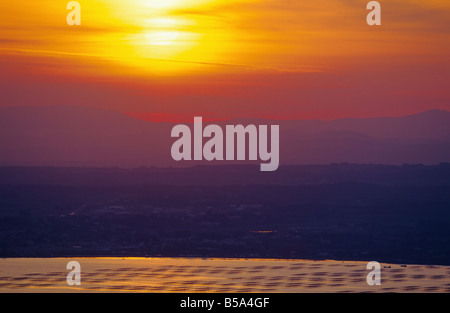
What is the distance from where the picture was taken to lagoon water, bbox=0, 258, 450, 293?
28.0 metres

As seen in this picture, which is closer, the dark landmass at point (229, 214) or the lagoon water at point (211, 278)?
the lagoon water at point (211, 278)

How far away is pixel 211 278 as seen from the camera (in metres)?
31.3

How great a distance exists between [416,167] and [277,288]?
196 ft

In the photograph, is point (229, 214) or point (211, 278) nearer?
point (211, 278)

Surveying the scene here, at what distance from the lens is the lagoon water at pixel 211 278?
2802 cm

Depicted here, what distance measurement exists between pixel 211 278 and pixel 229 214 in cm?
3579

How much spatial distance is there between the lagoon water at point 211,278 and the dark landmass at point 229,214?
11186 mm

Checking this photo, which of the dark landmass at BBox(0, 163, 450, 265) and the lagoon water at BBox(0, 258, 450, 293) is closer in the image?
the lagoon water at BBox(0, 258, 450, 293)

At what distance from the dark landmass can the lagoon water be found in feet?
36.7

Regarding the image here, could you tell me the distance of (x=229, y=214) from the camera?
67062 mm

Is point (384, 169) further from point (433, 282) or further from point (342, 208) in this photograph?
point (433, 282)
